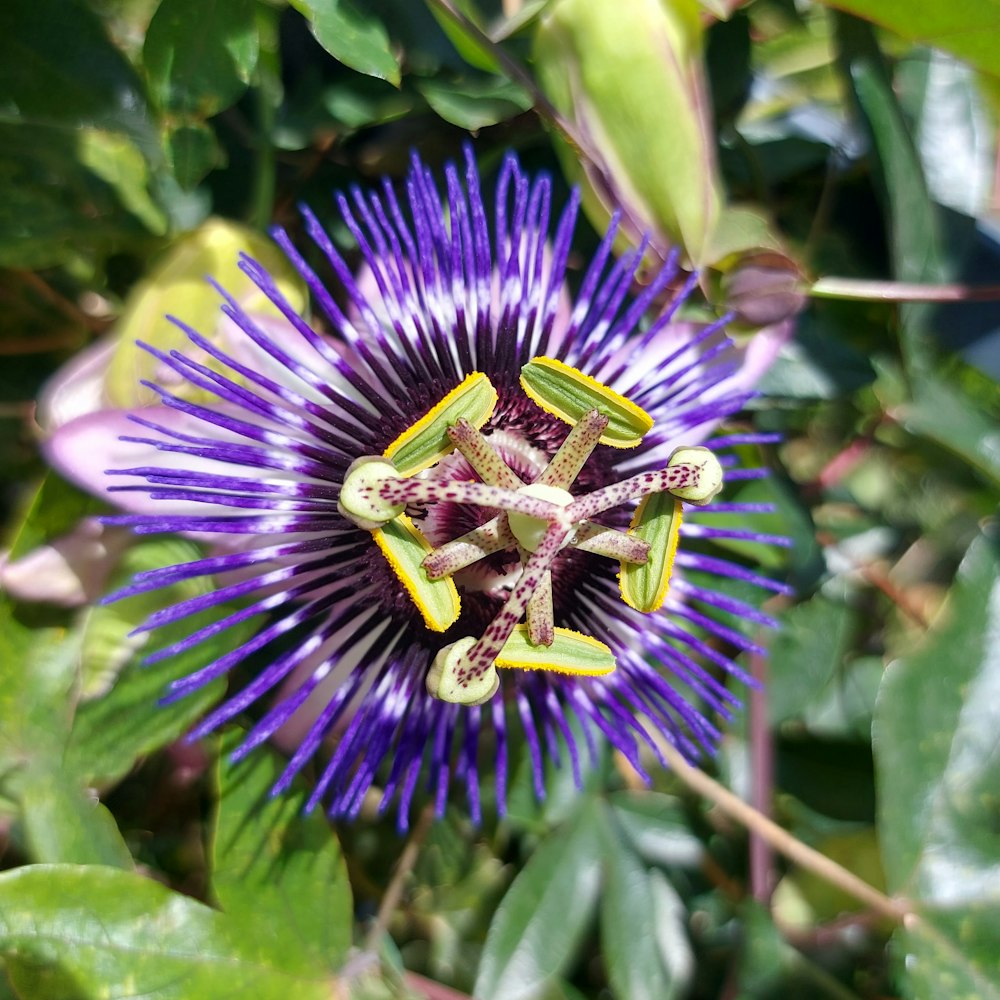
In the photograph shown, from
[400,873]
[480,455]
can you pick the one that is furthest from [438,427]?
[400,873]

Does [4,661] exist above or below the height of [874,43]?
below

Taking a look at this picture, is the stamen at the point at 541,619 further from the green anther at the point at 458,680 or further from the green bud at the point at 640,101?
the green bud at the point at 640,101

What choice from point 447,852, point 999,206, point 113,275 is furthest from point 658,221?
point 999,206

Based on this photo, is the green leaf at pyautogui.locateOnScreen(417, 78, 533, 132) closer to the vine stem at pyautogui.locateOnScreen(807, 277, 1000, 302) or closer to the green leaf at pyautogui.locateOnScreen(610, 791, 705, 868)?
the vine stem at pyautogui.locateOnScreen(807, 277, 1000, 302)

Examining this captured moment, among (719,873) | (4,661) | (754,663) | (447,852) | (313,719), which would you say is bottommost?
(719,873)

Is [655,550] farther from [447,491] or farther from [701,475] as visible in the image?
[447,491]

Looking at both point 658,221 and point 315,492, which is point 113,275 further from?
point 658,221

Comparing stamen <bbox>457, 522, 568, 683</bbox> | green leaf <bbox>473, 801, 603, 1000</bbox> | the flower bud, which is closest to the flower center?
stamen <bbox>457, 522, 568, 683</bbox>

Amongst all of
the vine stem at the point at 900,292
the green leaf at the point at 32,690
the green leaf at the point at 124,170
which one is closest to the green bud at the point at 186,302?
the green leaf at the point at 124,170
